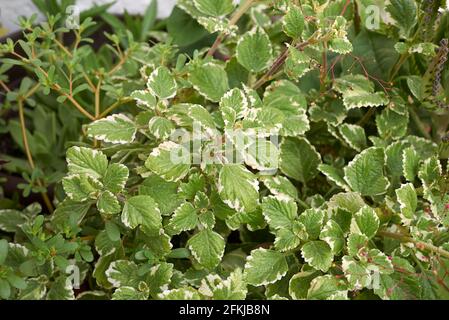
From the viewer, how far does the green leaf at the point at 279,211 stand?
0.73m

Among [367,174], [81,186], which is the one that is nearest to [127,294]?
[81,186]

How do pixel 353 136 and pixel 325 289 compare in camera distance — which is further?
pixel 353 136

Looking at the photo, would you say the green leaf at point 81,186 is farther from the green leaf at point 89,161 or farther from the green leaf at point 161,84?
the green leaf at point 161,84

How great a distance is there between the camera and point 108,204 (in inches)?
26.9

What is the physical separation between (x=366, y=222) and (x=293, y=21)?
0.87 ft

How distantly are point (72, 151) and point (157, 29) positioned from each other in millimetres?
730

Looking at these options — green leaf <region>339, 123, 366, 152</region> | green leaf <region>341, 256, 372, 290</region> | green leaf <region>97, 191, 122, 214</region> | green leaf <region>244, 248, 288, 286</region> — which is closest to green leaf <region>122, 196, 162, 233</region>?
green leaf <region>97, 191, 122, 214</region>

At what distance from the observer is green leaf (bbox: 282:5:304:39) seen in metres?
0.72

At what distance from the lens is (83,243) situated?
2.46 ft

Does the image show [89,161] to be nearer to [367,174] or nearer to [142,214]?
[142,214]

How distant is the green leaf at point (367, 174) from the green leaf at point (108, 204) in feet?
1.06
